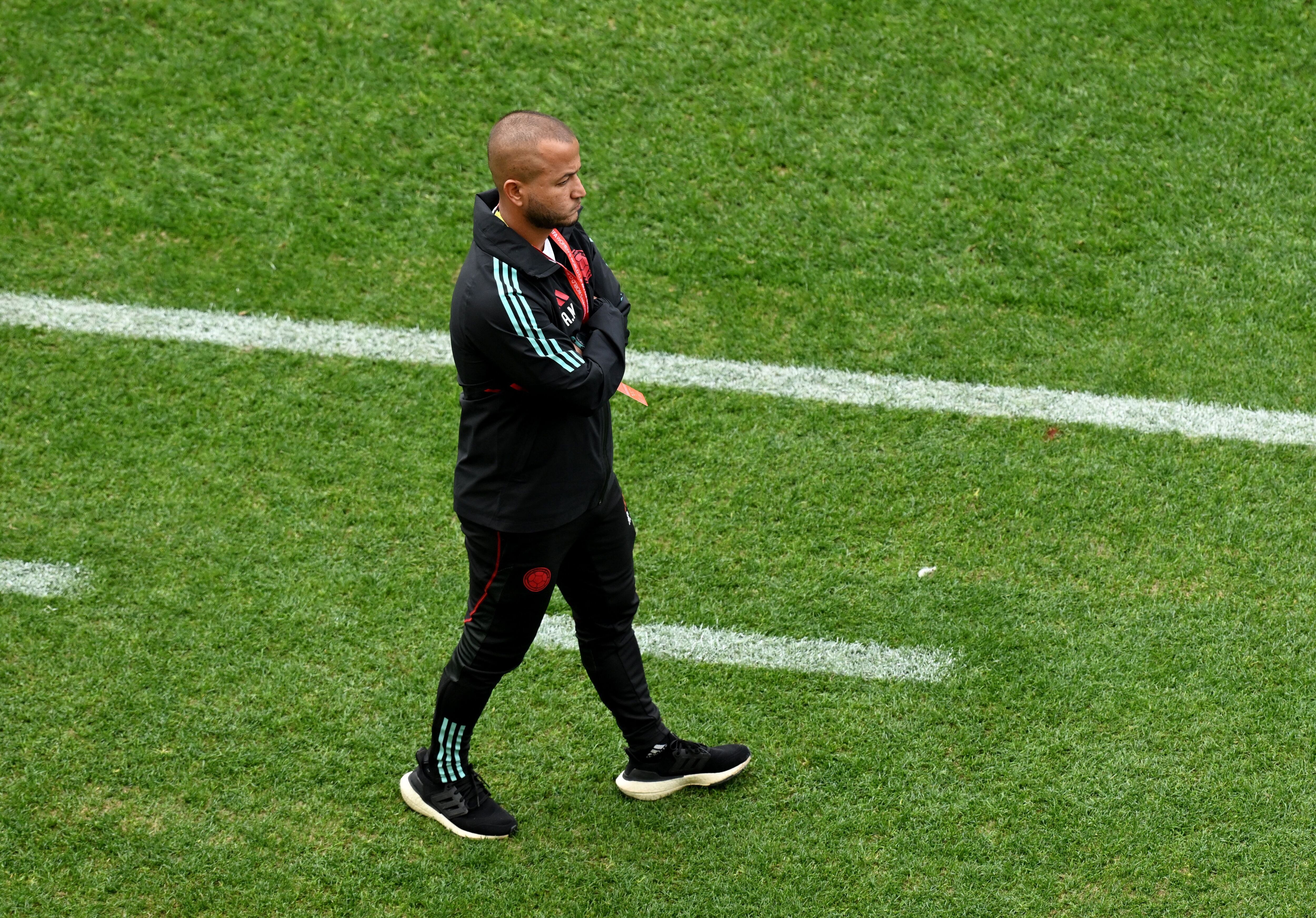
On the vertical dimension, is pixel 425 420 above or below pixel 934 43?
below

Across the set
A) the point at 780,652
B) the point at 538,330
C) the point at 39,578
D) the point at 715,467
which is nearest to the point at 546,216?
the point at 538,330

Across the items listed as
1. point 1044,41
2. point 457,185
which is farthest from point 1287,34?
point 457,185

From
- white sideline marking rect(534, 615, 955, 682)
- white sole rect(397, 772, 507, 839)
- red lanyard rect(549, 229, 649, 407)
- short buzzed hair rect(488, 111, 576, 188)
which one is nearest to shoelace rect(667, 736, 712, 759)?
white sideline marking rect(534, 615, 955, 682)

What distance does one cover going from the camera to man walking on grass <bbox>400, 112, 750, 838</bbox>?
10.9 ft

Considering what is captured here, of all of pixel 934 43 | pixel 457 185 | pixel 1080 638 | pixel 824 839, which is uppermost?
pixel 934 43

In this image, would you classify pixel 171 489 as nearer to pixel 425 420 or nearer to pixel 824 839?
pixel 425 420

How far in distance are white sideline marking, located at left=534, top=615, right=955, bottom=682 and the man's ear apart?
6.07 feet

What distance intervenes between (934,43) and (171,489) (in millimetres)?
4422

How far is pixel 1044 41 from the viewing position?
22.1 feet

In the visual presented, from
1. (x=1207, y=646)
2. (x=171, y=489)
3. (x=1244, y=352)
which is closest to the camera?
Result: (x=1207, y=646)

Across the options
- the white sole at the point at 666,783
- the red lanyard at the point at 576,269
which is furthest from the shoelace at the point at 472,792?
the red lanyard at the point at 576,269

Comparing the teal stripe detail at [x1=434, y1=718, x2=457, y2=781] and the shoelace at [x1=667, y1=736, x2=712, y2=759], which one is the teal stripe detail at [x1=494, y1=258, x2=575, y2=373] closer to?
the teal stripe detail at [x1=434, y1=718, x2=457, y2=781]

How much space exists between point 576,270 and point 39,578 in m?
2.56

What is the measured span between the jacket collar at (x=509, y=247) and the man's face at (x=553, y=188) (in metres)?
0.07
